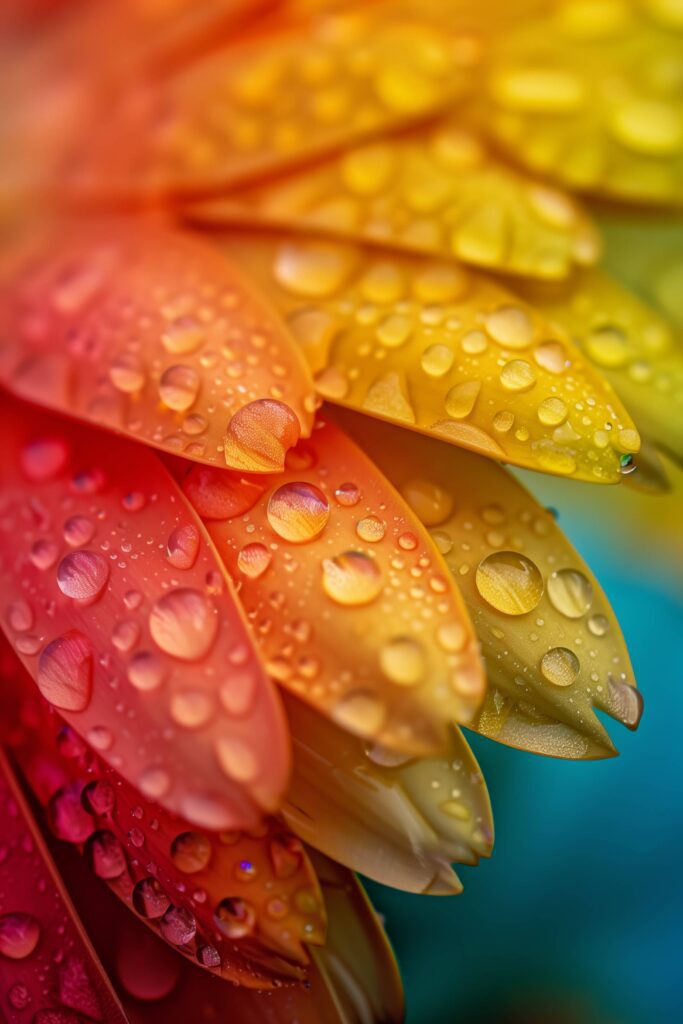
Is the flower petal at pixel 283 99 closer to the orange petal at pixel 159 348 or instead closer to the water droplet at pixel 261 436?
the orange petal at pixel 159 348

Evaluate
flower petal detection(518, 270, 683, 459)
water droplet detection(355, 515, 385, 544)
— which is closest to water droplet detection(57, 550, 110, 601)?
water droplet detection(355, 515, 385, 544)

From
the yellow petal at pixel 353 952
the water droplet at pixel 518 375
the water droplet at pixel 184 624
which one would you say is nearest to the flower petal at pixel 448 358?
the water droplet at pixel 518 375

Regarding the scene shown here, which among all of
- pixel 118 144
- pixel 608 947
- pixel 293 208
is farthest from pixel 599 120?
pixel 608 947

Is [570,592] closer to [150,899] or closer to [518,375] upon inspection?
[518,375]

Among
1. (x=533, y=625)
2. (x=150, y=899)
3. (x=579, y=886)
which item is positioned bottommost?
(x=579, y=886)

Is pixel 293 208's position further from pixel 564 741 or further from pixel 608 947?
pixel 608 947

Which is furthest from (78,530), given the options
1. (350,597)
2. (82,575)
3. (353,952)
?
(353,952)

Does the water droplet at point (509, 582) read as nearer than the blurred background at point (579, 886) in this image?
Yes
